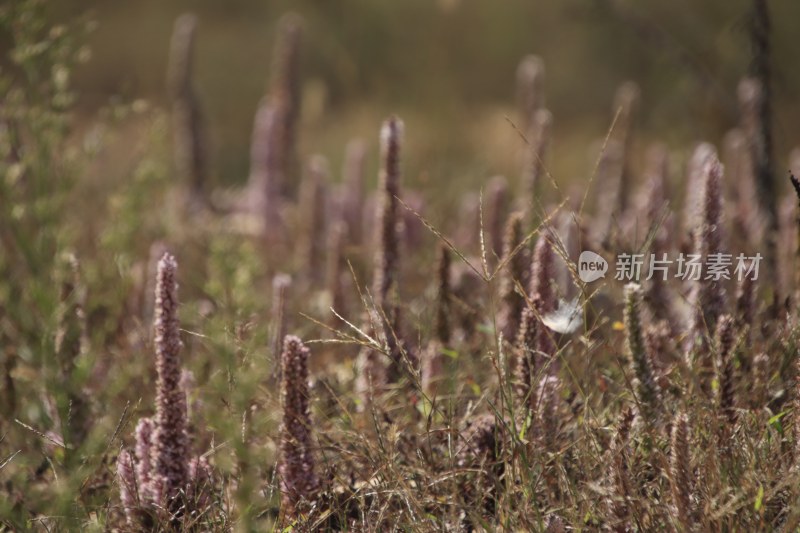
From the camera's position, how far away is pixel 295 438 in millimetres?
1569

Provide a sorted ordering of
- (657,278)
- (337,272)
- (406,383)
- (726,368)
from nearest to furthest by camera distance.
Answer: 1. (726,368)
2. (406,383)
3. (657,278)
4. (337,272)

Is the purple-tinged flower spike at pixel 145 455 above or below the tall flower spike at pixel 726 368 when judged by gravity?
below

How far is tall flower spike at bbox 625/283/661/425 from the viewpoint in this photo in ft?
5.17

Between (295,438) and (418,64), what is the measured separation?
7.08 metres

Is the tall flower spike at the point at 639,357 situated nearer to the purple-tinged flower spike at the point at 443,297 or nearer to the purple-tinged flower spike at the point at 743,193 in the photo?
the purple-tinged flower spike at the point at 443,297

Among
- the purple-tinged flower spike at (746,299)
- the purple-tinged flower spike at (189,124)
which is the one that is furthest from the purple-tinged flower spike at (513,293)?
the purple-tinged flower spike at (189,124)

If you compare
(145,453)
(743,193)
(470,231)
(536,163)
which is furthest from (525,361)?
(743,193)

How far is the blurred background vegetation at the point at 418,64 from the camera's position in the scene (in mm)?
7035

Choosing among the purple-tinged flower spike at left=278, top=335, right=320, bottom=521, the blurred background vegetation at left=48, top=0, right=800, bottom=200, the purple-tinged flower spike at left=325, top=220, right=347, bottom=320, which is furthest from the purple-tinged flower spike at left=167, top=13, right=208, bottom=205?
the purple-tinged flower spike at left=278, top=335, right=320, bottom=521

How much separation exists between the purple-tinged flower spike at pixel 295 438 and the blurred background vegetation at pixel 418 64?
4.59 meters

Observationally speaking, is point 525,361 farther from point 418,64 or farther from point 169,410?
point 418,64

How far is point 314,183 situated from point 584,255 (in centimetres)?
259

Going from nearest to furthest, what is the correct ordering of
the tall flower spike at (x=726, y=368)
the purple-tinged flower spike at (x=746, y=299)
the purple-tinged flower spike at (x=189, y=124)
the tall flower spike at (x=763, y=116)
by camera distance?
the tall flower spike at (x=726, y=368), the purple-tinged flower spike at (x=746, y=299), the tall flower spike at (x=763, y=116), the purple-tinged flower spike at (x=189, y=124)

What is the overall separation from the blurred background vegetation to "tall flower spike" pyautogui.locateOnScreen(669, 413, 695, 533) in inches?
187
